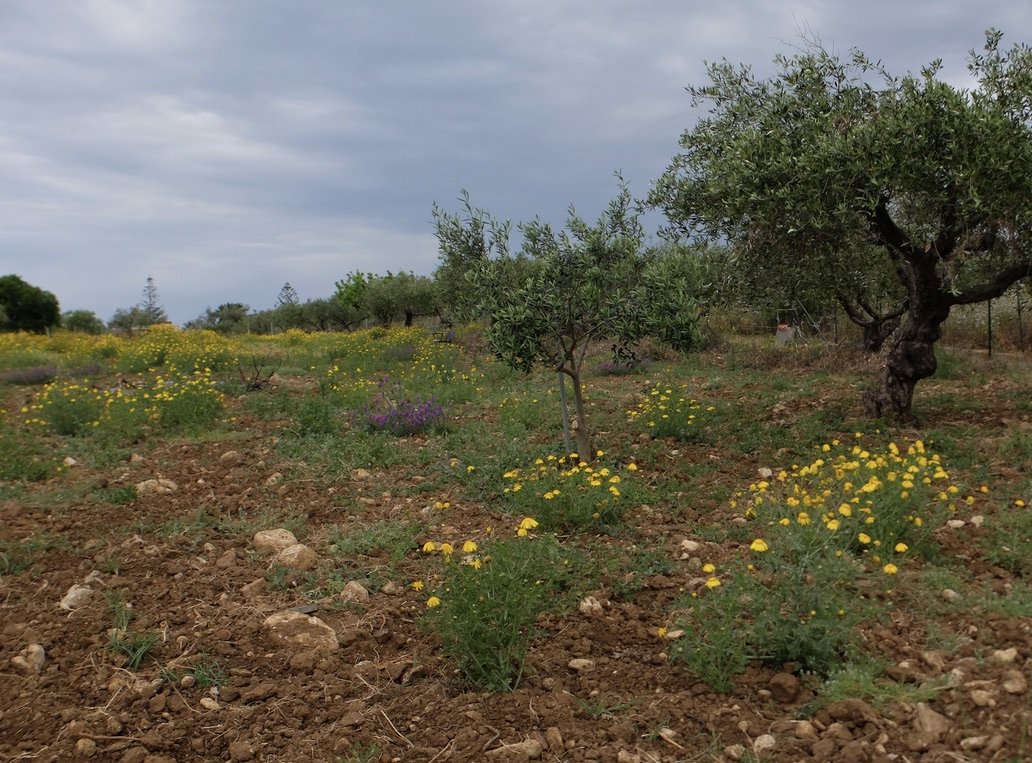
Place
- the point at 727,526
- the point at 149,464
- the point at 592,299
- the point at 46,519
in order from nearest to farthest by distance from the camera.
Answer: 1. the point at 727,526
2. the point at 46,519
3. the point at 592,299
4. the point at 149,464

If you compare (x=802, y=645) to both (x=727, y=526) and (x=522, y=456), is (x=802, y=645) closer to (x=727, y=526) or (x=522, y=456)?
(x=727, y=526)

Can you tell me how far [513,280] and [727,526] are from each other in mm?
2937

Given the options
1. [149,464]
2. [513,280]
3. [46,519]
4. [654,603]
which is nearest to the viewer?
[654,603]

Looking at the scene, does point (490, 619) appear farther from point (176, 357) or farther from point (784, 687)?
point (176, 357)

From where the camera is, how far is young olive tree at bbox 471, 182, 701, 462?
609 cm

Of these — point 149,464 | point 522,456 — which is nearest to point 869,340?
point 522,456

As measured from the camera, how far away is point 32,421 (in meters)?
8.51

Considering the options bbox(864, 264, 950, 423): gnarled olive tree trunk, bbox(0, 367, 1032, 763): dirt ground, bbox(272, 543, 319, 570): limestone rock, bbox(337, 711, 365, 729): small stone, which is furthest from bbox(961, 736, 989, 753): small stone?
bbox(864, 264, 950, 423): gnarled olive tree trunk

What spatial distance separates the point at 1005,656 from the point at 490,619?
2.18m

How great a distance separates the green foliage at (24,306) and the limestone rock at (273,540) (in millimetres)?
30712

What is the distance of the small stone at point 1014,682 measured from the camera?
106 inches

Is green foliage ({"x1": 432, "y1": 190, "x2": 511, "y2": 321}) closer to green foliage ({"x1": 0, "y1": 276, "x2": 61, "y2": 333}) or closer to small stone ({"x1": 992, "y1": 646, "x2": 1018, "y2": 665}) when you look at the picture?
small stone ({"x1": 992, "y1": 646, "x2": 1018, "y2": 665})

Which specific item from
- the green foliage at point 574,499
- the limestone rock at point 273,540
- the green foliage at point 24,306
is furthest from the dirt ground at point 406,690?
the green foliage at point 24,306

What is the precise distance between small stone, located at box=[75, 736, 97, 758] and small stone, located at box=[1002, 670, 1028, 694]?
3593 millimetres
